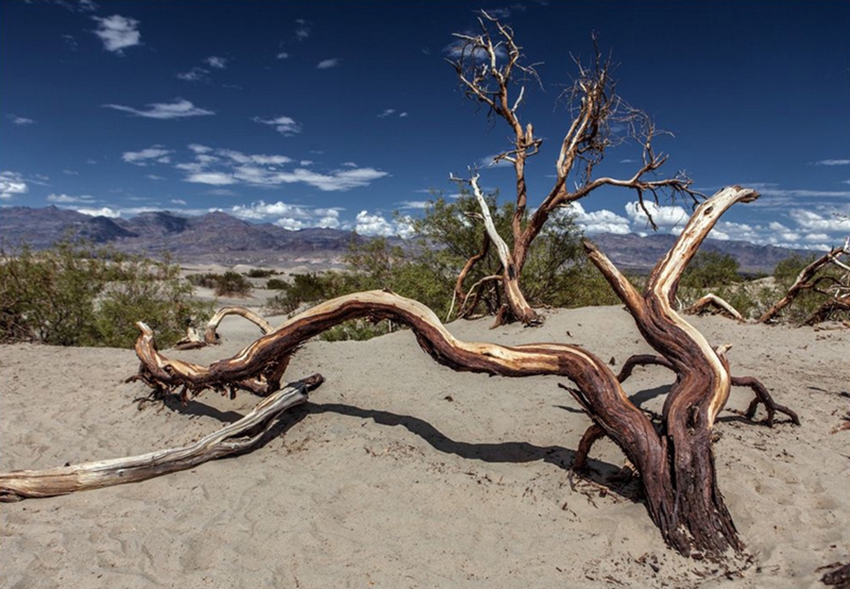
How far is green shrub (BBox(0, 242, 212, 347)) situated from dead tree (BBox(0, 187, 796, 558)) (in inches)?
239

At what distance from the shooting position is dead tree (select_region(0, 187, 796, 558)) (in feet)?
10.2

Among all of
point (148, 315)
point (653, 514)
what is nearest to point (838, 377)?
point (653, 514)

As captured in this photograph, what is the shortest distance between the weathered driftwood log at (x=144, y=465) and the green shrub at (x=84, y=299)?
6490 mm

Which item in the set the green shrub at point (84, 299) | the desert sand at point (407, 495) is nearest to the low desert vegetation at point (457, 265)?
the green shrub at point (84, 299)

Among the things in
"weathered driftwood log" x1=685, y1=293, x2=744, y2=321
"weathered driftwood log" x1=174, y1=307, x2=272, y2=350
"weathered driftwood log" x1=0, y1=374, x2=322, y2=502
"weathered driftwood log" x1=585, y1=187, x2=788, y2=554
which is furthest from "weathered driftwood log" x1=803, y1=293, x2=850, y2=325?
"weathered driftwood log" x1=174, y1=307, x2=272, y2=350

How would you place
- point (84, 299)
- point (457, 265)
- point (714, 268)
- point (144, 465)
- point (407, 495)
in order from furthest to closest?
point (714, 268) < point (457, 265) < point (84, 299) < point (144, 465) < point (407, 495)

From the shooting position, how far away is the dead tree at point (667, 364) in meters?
3.12

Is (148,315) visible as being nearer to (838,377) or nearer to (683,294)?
(838,377)

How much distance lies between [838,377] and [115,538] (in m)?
7.97

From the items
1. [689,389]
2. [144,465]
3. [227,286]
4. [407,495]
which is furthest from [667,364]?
[227,286]

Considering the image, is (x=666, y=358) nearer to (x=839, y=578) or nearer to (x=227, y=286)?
(x=839, y=578)

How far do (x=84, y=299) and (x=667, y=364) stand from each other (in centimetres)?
1046

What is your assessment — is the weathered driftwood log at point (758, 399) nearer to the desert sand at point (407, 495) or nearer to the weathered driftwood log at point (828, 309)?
the desert sand at point (407, 495)

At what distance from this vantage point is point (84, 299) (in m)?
9.55
